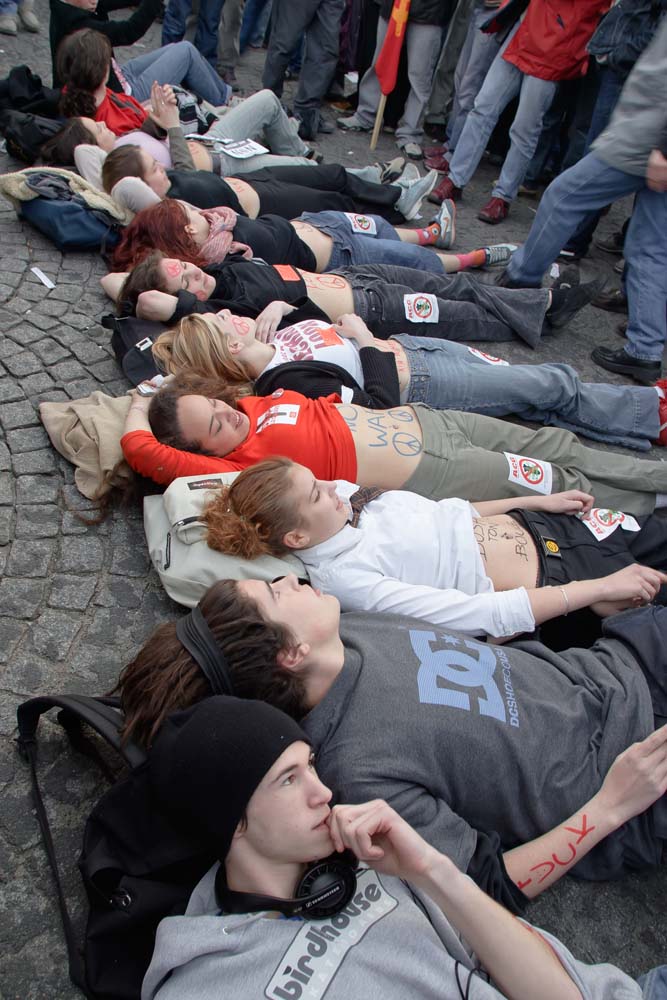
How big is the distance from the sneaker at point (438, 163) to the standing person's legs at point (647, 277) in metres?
3.15

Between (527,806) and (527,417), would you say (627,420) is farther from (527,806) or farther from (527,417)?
(527,806)

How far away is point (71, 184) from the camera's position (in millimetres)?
5031

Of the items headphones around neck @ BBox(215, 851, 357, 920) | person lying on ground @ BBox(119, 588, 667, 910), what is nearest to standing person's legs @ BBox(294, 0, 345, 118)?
person lying on ground @ BBox(119, 588, 667, 910)

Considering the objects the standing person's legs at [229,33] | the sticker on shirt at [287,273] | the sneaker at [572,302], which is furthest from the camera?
the standing person's legs at [229,33]

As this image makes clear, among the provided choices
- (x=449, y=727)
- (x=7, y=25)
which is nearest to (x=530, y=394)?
(x=449, y=727)

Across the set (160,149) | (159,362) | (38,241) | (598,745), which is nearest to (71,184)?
(38,241)

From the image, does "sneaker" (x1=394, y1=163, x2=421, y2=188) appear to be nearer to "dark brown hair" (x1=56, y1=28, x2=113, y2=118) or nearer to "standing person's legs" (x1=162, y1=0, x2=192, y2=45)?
"dark brown hair" (x1=56, y1=28, x2=113, y2=118)

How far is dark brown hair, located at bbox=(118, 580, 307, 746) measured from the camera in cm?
195

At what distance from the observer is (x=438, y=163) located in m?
7.27

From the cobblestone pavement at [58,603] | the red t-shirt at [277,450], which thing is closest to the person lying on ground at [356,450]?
the red t-shirt at [277,450]

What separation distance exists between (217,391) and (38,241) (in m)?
2.44

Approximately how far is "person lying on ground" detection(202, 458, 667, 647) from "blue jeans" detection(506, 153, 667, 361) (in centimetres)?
197

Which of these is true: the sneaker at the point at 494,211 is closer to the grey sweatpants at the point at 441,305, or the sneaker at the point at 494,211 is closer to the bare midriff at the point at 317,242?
the grey sweatpants at the point at 441,305

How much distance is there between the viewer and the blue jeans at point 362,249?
199 inches
